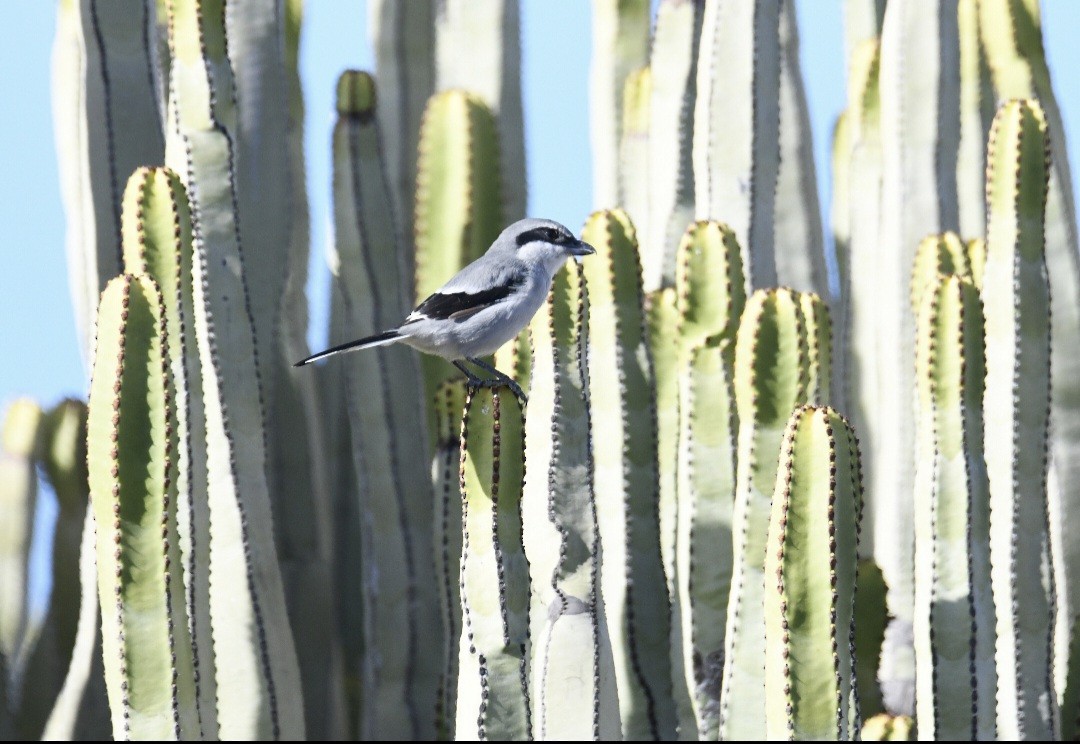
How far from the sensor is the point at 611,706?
4.84 meters

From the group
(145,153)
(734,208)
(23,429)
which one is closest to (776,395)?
(734,208)

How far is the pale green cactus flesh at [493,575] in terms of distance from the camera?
4.30 metres

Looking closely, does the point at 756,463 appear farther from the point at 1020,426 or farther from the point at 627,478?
the point at 1020,426

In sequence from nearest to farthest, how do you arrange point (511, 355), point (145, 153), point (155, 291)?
point (155, 291), point (511, 355), point (145, 153)

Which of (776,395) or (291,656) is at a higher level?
(776,395)

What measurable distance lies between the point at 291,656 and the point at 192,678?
3.79 feet

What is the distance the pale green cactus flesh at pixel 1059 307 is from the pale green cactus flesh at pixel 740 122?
1072 millimetres

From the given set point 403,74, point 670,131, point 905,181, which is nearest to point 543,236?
point 670,131

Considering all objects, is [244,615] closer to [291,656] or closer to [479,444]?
[291,656]

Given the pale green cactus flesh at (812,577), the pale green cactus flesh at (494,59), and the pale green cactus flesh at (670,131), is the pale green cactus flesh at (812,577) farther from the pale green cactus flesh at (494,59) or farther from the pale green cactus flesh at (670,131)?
the pale green cactus flesh at (494,59)

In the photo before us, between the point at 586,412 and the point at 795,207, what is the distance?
2.79 m

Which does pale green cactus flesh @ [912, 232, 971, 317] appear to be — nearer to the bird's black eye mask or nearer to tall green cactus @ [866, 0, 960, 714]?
tall green cactus @ [866, 0, 960, 714]

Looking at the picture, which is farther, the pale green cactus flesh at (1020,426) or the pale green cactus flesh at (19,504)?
the pale green cactus flesh at (19,504)

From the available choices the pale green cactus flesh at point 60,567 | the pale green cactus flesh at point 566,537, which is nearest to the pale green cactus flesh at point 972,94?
the pale green cactus flesh at point 566,537
